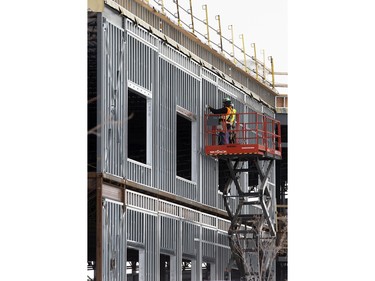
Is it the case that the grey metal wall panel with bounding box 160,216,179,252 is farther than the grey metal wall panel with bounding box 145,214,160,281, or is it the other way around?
the grey metal wall panel with bounding box 160,216,179,252

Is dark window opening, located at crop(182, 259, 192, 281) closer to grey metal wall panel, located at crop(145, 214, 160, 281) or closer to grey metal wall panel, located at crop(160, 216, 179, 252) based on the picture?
grey metal wall panel, located at crop(160, 216, 179, 252)

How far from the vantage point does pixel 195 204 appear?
1161 inches

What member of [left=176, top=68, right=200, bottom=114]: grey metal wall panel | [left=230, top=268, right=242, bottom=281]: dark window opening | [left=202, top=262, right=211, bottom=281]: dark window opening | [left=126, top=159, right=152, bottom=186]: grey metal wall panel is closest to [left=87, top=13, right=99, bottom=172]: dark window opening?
[left=126, top=159, right=152, bottom=186]: grey metal wall panel

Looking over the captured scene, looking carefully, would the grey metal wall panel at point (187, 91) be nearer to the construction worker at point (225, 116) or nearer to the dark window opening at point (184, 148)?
the dark window opening at point (184, 148)

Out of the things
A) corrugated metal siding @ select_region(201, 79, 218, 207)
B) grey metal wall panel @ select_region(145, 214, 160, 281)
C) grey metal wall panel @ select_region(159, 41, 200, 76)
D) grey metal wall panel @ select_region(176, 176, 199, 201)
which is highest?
grey metal wall panel @ select_region(159, 41, 200, 76)

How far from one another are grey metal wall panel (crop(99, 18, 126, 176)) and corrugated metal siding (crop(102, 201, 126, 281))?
84cm

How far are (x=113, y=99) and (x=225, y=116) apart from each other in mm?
6864

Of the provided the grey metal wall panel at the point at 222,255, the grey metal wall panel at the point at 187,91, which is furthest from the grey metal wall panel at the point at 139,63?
the grey metal wall panel at the point at 222,255

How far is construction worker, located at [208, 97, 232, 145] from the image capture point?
30406 mm

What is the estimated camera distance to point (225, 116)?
30469 mm

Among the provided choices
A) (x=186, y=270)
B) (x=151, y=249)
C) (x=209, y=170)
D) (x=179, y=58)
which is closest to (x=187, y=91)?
(x=179, y=58)
